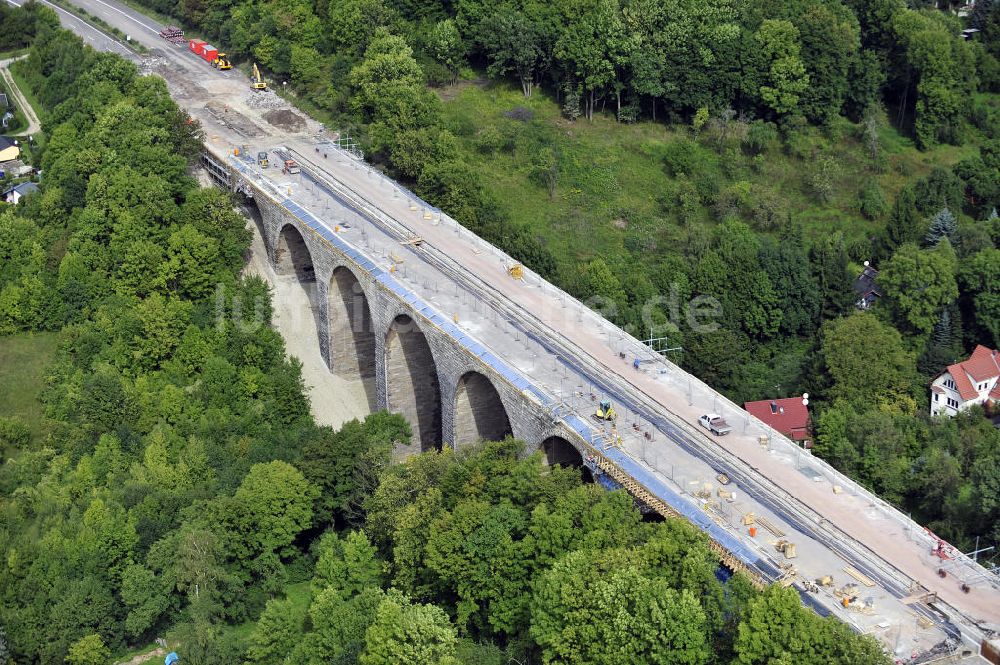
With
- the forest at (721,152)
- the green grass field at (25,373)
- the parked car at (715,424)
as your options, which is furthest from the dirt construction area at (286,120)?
the parked car at (715,424)

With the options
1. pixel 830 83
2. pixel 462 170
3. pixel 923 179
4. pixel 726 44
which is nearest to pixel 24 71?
pixel 462 170

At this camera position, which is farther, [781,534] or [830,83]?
[830,83]

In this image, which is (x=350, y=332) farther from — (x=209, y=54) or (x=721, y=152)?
(x=209, y=54)

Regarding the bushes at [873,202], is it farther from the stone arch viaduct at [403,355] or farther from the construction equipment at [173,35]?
the construction equipment at [173,35]

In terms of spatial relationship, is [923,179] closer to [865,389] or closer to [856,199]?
[856,199]

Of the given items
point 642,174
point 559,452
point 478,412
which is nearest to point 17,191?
point 642,174

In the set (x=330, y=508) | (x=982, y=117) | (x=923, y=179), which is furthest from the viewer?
(x=982, y=117)

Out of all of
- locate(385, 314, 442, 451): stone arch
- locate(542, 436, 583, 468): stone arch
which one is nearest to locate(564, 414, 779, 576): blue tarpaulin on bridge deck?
locate(542, 436, 583, 468): stone arch
